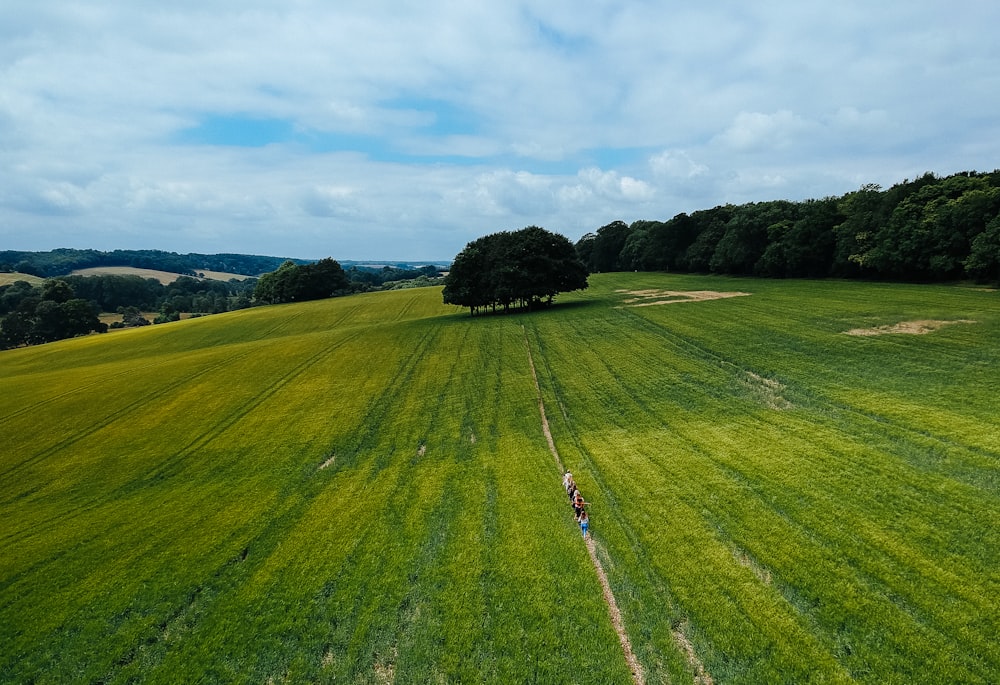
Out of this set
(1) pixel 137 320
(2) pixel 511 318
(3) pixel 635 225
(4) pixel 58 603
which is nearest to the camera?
(4) pixel 58 603

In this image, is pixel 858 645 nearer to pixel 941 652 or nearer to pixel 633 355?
pixel 941 652

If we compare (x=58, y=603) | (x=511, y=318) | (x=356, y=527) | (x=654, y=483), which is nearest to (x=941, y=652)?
(x=654, y=483)

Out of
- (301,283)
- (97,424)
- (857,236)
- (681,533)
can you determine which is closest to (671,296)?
(857,236)

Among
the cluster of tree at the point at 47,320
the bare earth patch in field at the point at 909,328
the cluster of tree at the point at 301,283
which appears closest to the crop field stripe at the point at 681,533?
the bare earth patch in field at the point at 909,328

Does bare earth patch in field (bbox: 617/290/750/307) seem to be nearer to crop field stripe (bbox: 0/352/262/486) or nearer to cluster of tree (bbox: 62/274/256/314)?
crop field stripe (bbox: 0/352/262/486)

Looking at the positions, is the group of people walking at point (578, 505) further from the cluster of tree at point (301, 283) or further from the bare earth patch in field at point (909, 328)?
the cluster of tree at point (301, 283)
